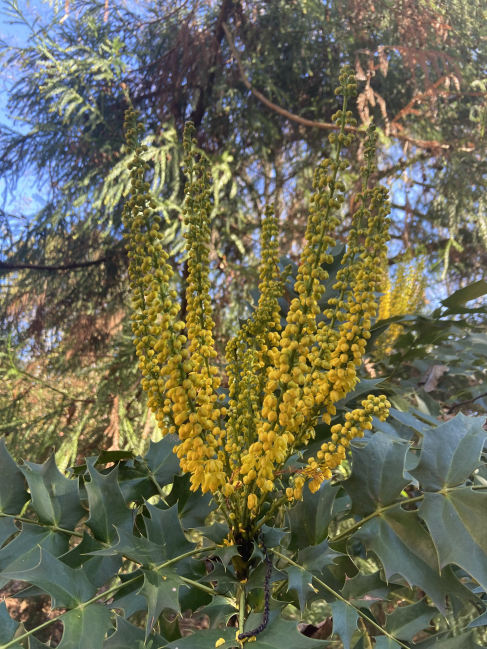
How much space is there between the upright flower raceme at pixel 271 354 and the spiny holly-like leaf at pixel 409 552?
0.34 ft

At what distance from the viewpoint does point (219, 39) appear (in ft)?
6.16

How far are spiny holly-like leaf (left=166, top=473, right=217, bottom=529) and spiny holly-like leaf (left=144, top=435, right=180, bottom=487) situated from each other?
0.11 feet

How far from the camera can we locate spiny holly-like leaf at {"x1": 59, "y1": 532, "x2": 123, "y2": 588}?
1.76 ft

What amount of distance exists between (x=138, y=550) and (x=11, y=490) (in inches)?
9.7

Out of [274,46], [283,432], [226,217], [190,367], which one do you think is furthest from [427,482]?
[274,46]

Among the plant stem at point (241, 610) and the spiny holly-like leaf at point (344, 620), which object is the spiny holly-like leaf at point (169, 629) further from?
the spiny holly-like leaf at point (344, 620)

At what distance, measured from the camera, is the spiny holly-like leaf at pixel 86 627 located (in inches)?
17.2

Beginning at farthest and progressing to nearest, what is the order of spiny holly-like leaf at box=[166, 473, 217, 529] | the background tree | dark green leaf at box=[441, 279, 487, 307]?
the background tree
dark green leaf at box=[441, 279, 487, 307]
spiny holly-like leaf at box=[166, 473, 217, 529]

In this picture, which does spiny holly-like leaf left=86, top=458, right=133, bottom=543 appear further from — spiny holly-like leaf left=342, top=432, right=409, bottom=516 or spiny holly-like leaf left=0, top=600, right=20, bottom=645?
spiny holly-like leaf left=342, top=432, right=409, bottom=516

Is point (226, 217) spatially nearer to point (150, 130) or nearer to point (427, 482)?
point (150, 130)

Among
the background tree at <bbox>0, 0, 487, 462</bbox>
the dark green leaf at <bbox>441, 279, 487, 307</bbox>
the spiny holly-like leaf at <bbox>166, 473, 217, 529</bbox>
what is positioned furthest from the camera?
the background tree at <bbox>0, 0, 487, 462</bbox>

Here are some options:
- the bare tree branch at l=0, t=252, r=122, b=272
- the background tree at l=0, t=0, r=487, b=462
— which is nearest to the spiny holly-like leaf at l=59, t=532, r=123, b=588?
the background tree at l=0, t=0, r=487, b=462

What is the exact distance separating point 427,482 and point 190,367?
31cm

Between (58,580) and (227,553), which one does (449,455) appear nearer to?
(227,553)
